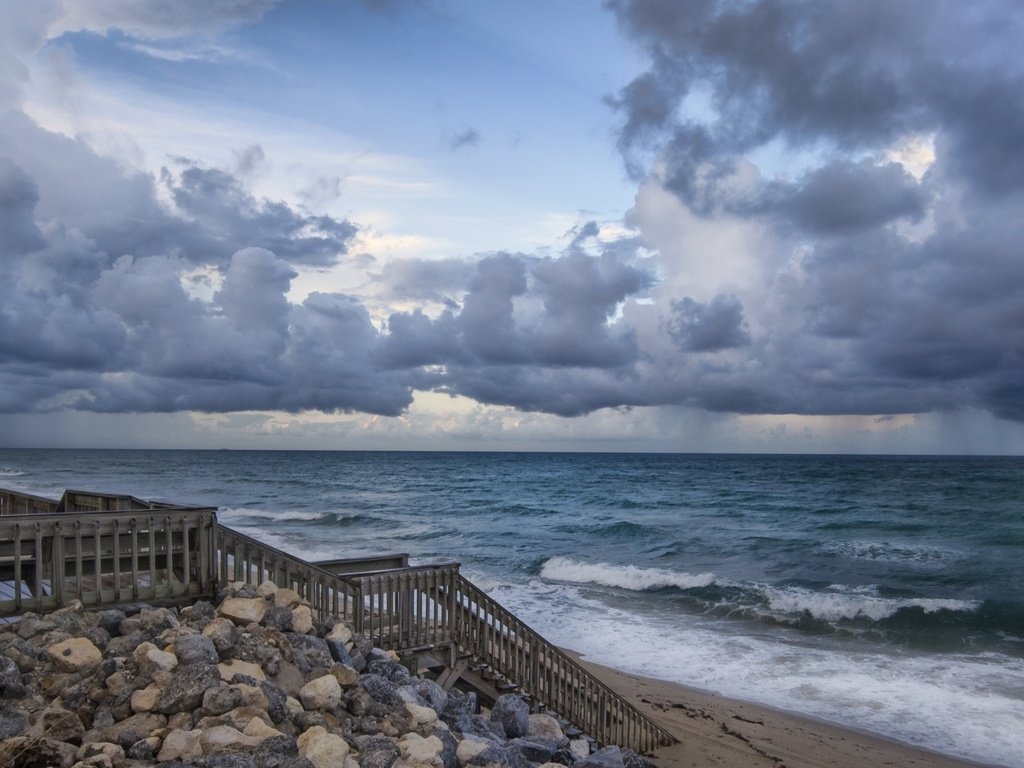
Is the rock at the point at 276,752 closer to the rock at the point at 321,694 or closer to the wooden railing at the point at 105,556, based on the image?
the rock at the point at 321,694

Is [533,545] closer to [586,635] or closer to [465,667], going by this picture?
[586,635]

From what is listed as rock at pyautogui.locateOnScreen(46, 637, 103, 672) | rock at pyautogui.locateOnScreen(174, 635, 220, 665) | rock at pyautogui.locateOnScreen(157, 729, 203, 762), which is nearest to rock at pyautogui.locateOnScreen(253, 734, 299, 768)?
rock at pyautogui.locateOnScreen(157, 729, 203, 762)

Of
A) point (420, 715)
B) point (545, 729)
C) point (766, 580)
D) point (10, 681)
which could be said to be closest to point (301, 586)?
point (420, 715)

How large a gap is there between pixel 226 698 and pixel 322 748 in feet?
2.82

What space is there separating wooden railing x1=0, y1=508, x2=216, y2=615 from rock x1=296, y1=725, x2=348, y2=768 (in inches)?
127

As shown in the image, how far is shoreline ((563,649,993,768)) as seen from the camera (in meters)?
11.3

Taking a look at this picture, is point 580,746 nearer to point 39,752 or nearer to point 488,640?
point 488,640

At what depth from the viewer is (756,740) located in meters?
12.1

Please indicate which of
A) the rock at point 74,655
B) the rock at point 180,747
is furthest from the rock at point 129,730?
the rock at point 74,655

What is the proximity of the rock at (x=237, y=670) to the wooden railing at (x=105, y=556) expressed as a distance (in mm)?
2051

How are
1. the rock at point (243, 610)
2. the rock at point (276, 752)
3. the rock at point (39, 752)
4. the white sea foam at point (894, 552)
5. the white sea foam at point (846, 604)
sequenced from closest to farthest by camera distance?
the rock at point (39, 752) → the rock at point (276, 752) → the rock at point (243, 610) → the white sea foam at point (846, 604) → the white sea foam at point (894, 552)

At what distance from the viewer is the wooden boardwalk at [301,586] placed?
805 centimetres

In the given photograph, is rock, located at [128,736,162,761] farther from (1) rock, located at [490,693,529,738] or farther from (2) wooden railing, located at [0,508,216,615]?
(1) rock, located at [490,693,529,738]

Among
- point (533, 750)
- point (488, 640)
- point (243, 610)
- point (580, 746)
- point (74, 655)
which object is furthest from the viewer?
point (488, 640)
